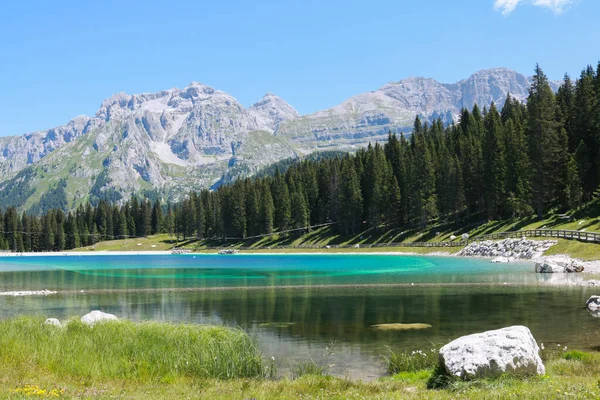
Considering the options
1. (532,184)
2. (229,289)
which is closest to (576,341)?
(229,289)

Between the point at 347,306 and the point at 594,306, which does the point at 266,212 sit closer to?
the point at 347,306

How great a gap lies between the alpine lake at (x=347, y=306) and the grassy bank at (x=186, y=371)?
9.16ft

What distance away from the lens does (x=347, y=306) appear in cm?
3784

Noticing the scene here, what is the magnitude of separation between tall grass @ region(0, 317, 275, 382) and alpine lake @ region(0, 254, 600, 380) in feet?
8.91

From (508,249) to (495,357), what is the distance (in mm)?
70733

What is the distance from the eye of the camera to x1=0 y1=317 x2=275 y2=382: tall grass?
16.8m

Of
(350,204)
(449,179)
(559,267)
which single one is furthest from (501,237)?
(350,204)

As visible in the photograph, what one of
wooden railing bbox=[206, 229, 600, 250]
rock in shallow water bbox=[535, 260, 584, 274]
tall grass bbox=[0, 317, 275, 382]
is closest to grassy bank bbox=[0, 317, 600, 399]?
tall grass bbox=[0, 317, 275, 382]

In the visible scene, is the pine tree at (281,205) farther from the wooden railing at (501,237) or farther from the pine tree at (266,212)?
the wooden railing at (501,237)

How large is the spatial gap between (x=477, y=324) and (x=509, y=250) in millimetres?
56441

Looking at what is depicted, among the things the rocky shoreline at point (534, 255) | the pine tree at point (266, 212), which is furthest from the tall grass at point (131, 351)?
the pine tree at point (266, 212)

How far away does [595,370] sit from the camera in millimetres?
16516

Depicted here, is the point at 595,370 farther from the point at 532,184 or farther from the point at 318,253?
the point at 318,253

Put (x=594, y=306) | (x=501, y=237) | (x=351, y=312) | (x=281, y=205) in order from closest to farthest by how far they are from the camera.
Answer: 1. (x=594, y=306)
2. (x=351, y=312)
3. (x=501, y=237)
4. (x=281, y=205)
